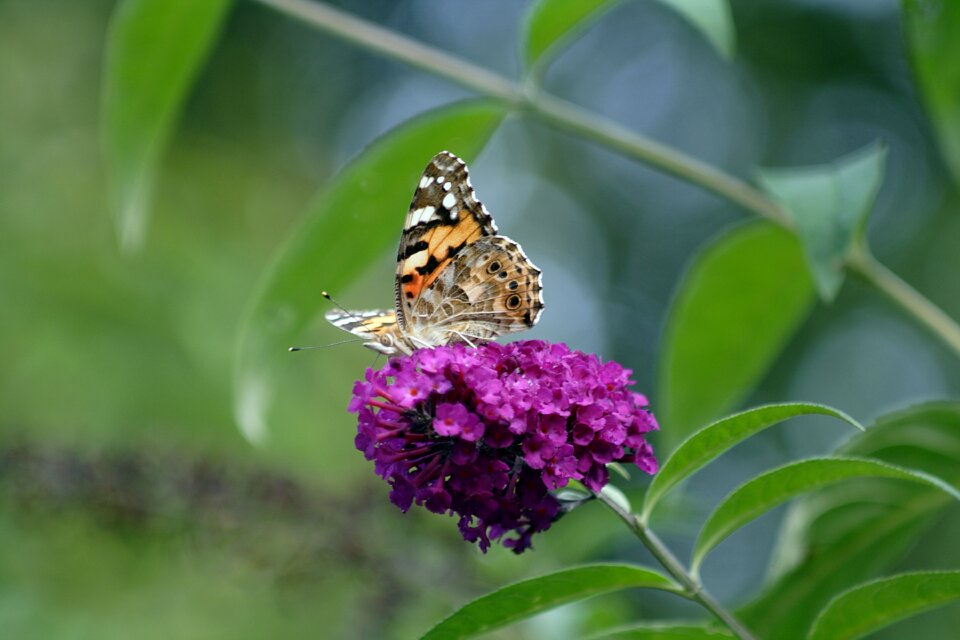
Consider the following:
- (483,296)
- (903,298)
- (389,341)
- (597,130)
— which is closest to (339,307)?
(389,341)

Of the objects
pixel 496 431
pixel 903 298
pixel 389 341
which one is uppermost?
pixel 389 341

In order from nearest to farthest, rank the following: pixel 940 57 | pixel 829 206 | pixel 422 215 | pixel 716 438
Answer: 1. pixel 716 438
2. pixel 829 206
3. pixel 422 215
4. pixel 940 57

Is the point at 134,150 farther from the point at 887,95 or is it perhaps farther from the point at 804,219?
the point at 887,95

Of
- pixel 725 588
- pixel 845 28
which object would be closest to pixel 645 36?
pixel 845 28

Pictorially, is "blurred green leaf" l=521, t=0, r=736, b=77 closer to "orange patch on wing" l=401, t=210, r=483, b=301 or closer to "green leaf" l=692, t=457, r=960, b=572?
"orange patch on wing" l=401, t=210, r=483, b=301

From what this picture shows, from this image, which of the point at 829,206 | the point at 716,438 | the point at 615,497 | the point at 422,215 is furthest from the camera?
the point at 422,215

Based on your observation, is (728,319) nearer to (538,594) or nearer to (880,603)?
(880,603)

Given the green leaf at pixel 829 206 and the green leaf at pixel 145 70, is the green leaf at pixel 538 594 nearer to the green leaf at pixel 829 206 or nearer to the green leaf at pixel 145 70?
the green leaf at pixel 829 206
